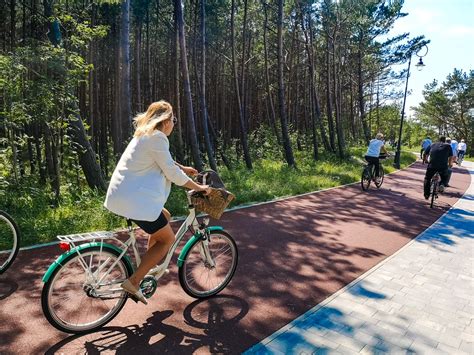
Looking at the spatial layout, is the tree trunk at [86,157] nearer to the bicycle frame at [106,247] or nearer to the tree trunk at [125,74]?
the tree trunk at [125,74]

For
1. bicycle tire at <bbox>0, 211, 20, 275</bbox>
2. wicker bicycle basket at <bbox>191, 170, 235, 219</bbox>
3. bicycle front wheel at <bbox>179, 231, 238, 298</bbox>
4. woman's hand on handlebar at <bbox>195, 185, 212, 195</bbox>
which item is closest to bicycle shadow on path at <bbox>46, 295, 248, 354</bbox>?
bicycle front wheel at <bbox>179, 231, 238, 298</bbox>

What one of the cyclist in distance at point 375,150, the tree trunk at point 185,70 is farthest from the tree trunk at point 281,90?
the tree trunk at point 185,70

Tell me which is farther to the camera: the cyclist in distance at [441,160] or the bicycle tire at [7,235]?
the cyclist in distance at [441,160]

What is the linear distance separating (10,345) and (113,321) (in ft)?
2.87

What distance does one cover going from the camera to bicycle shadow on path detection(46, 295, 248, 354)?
3.22 m

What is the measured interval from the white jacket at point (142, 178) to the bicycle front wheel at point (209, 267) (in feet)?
3.00

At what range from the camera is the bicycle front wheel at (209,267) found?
402 cm

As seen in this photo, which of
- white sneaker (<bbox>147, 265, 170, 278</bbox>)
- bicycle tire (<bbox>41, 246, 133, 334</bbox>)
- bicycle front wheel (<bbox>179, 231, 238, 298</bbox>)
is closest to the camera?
bicycle tire (<bbox>41, 246, 133, 334</bbox>)

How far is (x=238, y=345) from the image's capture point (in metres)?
3.38

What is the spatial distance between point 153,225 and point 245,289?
1.72m

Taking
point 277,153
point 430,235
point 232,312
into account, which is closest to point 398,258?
point 430,235

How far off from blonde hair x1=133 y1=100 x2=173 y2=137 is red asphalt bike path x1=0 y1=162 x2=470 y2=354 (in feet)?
6.24

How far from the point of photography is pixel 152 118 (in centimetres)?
338

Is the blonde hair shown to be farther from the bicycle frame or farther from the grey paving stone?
the grey paving stone
